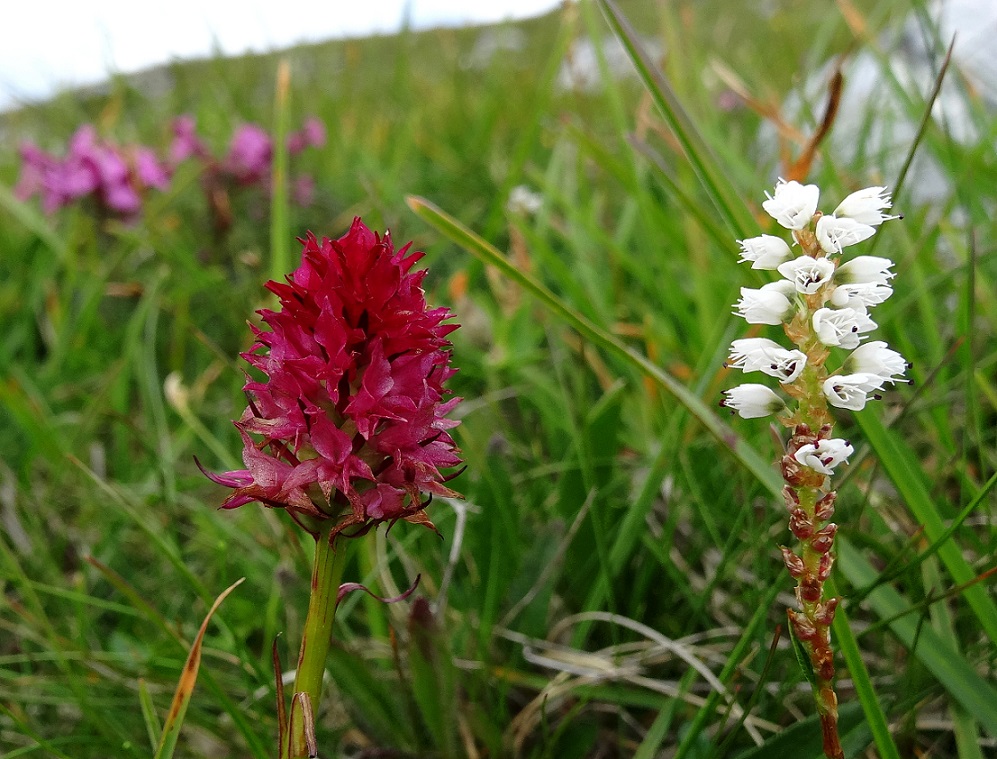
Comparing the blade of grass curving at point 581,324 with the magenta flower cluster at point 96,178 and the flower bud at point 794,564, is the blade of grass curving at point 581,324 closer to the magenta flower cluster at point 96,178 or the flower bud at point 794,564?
the flower bud at point 794,564

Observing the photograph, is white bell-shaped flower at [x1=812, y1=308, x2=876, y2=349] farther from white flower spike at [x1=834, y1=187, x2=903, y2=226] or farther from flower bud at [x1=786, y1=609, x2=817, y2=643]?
flower bud at [x1=786, y1=609, x2=817, y2=643]

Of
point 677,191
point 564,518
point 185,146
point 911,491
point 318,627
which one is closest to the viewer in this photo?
point 318,627

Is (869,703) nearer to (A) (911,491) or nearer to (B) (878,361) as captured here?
(A) (911,491)

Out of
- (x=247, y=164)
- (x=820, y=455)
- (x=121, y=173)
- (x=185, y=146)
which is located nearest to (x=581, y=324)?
(x=820, y=455)

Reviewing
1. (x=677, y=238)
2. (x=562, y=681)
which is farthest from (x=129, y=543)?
(x=677, y=238)

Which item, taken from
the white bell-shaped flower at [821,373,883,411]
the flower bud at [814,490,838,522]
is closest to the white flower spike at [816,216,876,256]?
the white bell-shaped flower at [821,373,883,411]

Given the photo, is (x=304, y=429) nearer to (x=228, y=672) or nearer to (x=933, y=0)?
(x=228, y=672)
